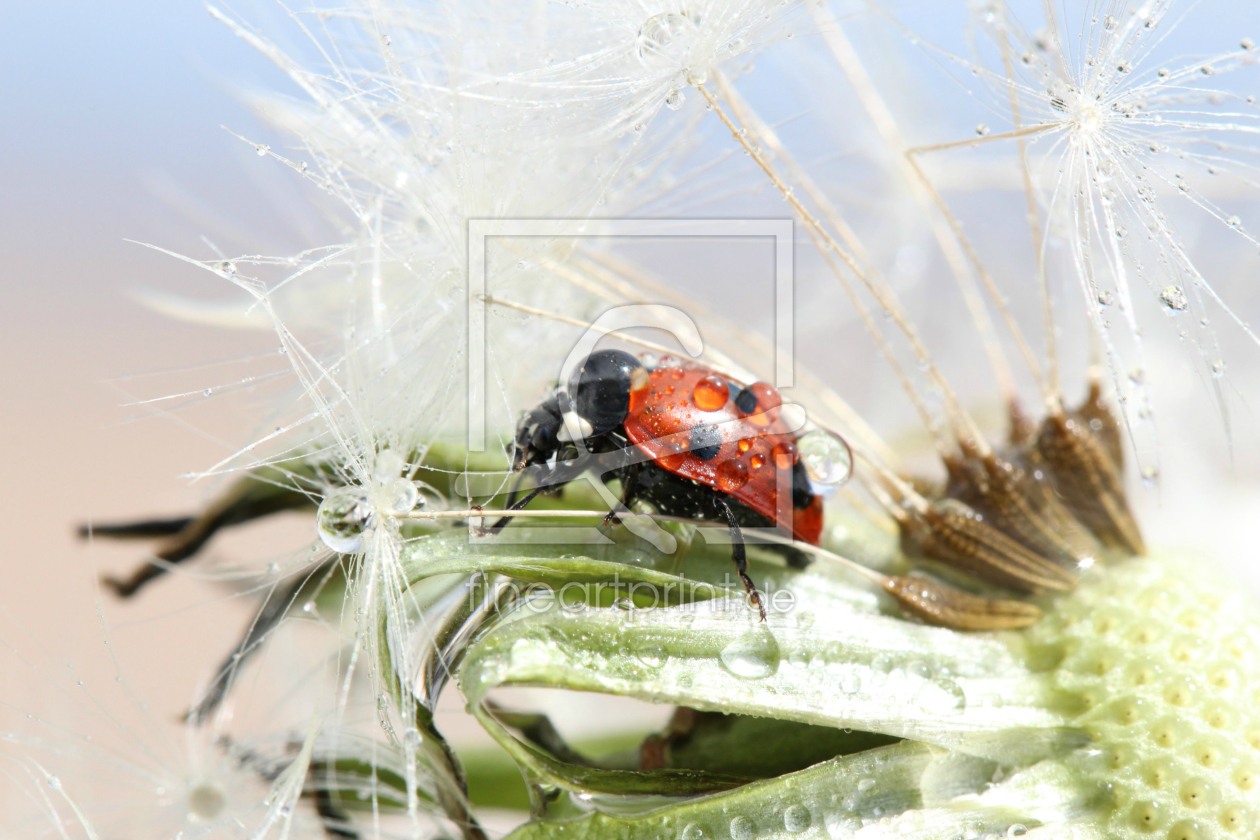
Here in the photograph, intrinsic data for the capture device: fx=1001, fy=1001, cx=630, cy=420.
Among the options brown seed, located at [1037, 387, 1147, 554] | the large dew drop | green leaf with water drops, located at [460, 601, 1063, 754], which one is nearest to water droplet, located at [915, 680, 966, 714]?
green leaf with water drops, located at [460, 601, 1063, 754]

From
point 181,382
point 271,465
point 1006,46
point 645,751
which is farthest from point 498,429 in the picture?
point 1006,46

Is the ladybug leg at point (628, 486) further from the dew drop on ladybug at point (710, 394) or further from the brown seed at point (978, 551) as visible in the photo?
the brown seed at point (978, 551)

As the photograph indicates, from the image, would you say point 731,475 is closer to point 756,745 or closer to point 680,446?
point 680,446

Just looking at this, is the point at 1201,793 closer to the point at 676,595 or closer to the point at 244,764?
the point at 676,595

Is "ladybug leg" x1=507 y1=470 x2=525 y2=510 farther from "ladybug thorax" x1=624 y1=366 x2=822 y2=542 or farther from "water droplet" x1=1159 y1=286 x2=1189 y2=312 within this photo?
"water droplet" x1=1159 y1=286 x2=1189 y2=312

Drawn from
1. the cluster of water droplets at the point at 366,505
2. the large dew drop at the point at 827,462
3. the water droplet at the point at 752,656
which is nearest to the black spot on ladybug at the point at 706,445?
the large dew drop at the point at 827,462

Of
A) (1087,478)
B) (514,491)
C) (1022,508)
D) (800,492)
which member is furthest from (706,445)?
(1087,478)
